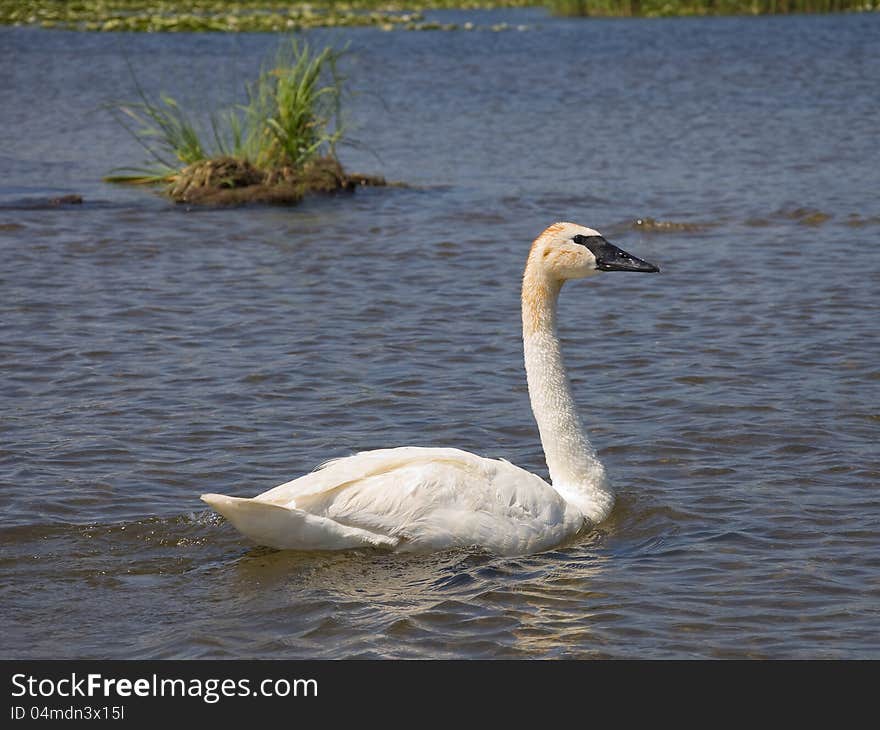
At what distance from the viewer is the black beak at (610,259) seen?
648 cm

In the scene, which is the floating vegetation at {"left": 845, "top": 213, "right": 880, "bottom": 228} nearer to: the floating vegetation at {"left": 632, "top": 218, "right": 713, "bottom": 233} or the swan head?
the floating vegetation at {"left": 632, "top": 218, "right": 713, "bottom": 233}

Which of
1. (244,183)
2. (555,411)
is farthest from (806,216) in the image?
(555,411)

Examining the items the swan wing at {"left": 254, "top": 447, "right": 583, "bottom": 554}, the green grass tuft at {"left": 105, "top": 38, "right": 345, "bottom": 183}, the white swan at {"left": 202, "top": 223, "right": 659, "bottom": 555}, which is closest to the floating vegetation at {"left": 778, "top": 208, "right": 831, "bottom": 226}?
the green grass tuft at {"left": 105, "top": 38, "right": 345, "bottom": 183}

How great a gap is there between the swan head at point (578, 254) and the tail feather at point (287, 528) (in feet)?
5.09

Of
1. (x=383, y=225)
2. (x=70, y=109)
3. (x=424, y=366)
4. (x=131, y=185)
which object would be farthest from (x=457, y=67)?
(x=424, y=366)

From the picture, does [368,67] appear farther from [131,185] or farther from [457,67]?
[131,185]

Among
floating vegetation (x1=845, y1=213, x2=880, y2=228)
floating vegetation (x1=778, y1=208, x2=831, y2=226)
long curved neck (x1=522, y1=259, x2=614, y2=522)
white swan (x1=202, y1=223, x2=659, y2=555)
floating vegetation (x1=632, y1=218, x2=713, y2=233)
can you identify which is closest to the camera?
white swan (x1=202, y1=223, x2=659, y2=555)

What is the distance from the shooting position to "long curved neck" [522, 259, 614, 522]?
254 inches

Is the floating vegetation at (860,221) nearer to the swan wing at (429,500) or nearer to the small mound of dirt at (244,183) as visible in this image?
the small mound of dirt at (244,183)

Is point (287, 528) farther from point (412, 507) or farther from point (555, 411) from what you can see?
point (555, 411)

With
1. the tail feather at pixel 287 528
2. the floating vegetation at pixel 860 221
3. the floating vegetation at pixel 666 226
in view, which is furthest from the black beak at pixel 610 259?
the floating vegetation at pixel 860 221

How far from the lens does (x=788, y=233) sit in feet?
42.7

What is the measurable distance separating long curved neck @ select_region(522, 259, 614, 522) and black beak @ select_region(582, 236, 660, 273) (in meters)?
0.24

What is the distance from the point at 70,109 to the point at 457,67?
33.9ft
